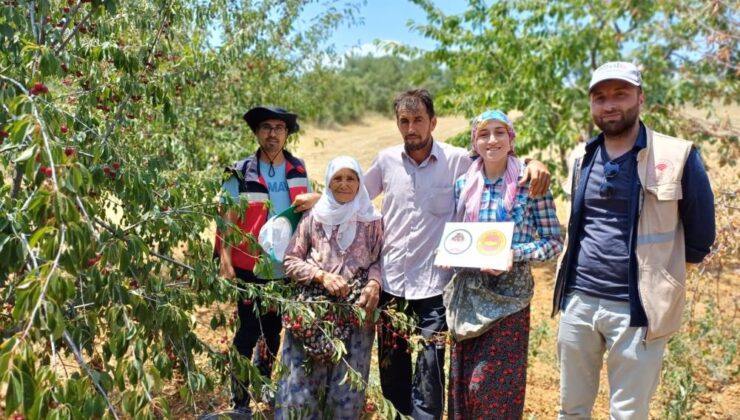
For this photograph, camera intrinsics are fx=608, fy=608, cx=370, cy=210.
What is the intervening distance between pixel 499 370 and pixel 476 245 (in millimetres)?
559

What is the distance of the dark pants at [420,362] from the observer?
2820mm

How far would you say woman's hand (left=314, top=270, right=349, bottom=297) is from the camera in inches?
107

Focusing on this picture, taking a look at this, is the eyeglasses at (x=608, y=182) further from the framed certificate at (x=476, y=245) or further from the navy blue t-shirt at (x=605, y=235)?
the framed certificate at (x=476, y=245)

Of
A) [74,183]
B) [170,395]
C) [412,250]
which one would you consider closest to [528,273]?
[412,250]

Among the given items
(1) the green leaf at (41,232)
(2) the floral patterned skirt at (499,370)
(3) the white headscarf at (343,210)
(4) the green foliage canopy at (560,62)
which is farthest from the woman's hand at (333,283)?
(4) the green foliage canopy at (560,62)

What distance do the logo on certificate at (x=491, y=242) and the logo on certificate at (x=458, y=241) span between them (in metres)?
0.05

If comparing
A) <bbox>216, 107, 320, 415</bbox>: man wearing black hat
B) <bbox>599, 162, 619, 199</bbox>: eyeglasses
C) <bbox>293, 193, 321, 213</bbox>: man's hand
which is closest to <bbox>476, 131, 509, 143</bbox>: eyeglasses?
<bbox>599, 162, 619, 199</bbox>: eyeglasses

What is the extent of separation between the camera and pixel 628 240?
2355 millimetres

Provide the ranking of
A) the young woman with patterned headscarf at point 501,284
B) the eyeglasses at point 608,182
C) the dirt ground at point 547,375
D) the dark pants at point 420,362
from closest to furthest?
1. the eyeglasses at point 608,182
2. the young woman with patterned headscarf at point 501,284
3. the dark pants at point 420,362
4. the dirt ground at point 547,375

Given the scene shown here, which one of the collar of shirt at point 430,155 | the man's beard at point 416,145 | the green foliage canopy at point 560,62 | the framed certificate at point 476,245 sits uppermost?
the green foliage canopy at point 560,62

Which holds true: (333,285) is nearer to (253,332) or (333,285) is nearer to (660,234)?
(253,332)

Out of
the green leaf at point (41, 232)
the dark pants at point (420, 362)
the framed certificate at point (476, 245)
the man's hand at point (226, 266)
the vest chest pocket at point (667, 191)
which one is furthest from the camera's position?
the man's hand at point (226, 266)

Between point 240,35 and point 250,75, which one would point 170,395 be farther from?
point 250,75

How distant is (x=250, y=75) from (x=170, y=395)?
3164 millimetres
